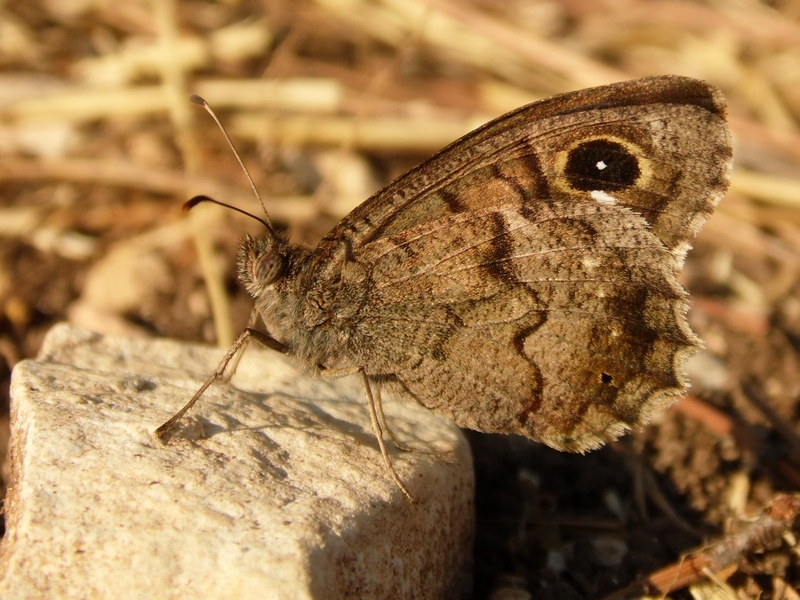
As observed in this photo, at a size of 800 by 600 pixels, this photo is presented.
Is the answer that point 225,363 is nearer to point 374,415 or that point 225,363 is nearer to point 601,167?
point 374,415

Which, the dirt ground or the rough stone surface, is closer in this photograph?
the rough stone surface

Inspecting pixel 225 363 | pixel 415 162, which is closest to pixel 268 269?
pixel 225 363

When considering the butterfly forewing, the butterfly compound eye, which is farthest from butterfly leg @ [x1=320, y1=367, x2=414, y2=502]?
the butterfly compound eye

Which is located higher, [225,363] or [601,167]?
[601,167]

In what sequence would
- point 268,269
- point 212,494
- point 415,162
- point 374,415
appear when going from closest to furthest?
point 212,494 → point 374,415 → point 268,269 → point 415,162

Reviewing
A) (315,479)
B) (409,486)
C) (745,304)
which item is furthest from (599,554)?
(745,304)

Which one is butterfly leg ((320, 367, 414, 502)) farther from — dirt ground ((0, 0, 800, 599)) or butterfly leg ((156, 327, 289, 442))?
dirt ground ((0, 0, 800, 599))

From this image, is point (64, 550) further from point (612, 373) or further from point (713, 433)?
point (713, 433)
